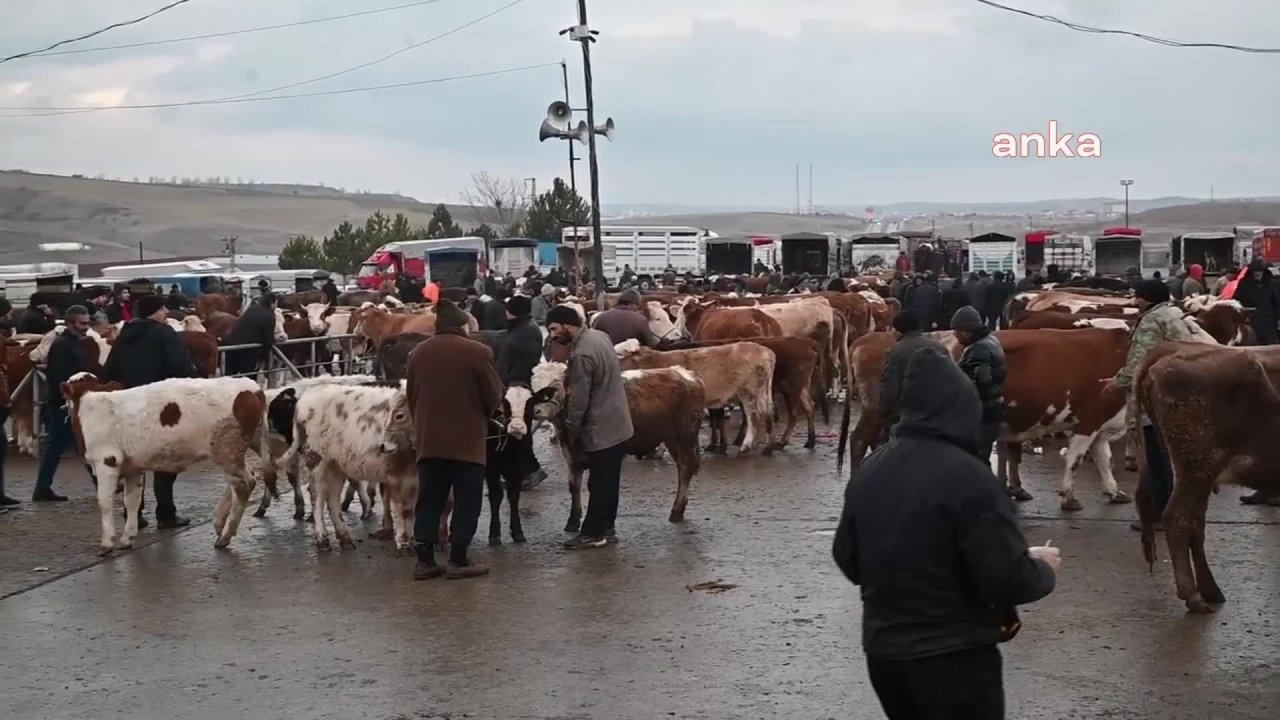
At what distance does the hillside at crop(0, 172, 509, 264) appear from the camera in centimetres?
13600

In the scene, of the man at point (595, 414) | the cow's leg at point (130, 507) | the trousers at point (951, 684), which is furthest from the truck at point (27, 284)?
the trousers at point (951, 684)

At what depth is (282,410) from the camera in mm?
12062

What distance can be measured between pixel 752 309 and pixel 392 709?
1408 centimetres

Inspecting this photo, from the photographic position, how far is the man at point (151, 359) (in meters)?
12.8

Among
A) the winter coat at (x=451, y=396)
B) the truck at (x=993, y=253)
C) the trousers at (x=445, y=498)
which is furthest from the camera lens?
the truck at (x=993, y=253)

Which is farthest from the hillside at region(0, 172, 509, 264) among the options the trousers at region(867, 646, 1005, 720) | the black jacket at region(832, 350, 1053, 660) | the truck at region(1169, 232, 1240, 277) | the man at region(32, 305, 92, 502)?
the trousers at region(867, 646, 1005, 720)

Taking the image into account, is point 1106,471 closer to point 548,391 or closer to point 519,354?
point 548,391

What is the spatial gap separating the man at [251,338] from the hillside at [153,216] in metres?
100

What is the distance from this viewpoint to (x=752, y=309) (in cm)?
2081

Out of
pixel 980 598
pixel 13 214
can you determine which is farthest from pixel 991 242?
pixel 13 214

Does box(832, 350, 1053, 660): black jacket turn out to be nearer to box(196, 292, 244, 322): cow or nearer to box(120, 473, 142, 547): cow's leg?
box(120, 473, 142, 547): cow's leg

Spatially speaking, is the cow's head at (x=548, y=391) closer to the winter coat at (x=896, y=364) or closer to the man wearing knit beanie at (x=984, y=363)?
the winter coat at (x=896, y=364)

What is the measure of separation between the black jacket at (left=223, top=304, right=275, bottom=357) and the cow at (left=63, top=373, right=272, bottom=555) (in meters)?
8.26

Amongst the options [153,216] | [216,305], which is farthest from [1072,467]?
[153,216]
